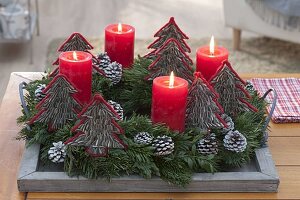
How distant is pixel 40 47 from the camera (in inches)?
113

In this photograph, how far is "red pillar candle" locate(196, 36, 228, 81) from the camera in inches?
50.9

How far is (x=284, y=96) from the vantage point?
5.03 ft

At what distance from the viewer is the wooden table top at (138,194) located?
3.67 feet

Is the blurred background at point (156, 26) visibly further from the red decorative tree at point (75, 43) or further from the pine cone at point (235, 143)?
the pine cone at point (235, 143)

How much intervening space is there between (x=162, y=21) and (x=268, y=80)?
1.63 meters

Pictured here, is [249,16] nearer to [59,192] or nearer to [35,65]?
[35,65]

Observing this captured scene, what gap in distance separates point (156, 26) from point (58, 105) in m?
1.98

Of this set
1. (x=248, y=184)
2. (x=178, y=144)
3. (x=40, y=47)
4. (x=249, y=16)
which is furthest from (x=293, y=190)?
(x=40, y=47)

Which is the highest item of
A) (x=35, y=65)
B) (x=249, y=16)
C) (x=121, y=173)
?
(x=121, y=173)

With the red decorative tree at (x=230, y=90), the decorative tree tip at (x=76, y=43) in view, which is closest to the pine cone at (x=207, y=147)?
the red decorative tree at (x=230, y=90)

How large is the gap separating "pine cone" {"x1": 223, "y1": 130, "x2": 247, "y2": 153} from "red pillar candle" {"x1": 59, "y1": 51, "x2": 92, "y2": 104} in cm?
30

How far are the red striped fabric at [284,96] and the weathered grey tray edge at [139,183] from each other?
289 mm

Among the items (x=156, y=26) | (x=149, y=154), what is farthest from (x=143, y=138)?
(x=156, y=26)

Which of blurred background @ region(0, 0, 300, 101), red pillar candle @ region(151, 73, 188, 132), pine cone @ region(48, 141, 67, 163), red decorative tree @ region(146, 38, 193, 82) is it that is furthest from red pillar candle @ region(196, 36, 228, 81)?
blurred background @ region(0, 0, 300, 101)
